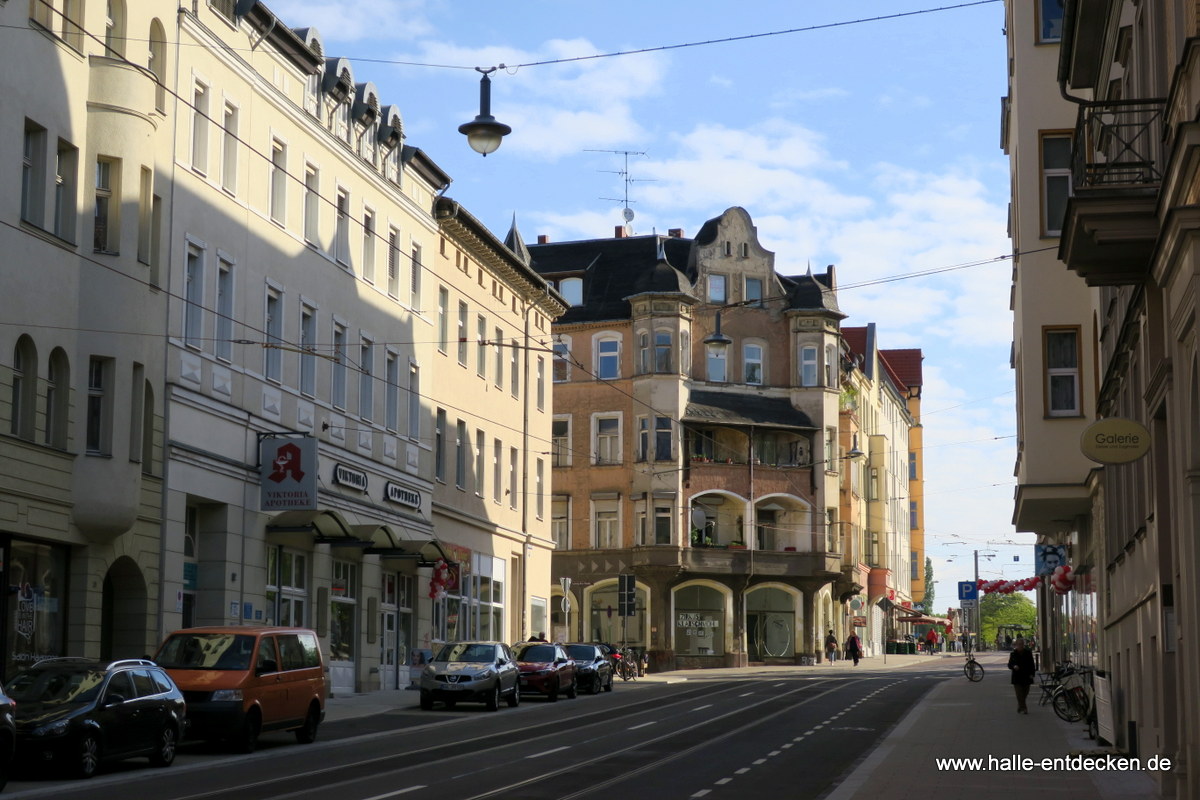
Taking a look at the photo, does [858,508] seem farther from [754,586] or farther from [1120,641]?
[1120,641]

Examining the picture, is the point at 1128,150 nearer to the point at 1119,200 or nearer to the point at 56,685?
the point at 1119,200

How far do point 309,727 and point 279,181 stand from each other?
52.1 ft

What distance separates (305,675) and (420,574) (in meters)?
21.7

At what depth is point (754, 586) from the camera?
76.3 metres

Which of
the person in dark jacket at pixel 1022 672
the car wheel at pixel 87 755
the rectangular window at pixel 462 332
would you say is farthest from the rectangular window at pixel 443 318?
the car wheel at pixel 87 755

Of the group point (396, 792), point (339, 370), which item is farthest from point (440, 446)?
point (396, 792)

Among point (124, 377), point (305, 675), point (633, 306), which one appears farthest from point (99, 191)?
point (633, 306)

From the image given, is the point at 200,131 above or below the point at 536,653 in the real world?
above

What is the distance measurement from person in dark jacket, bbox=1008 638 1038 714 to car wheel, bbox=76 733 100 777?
A: 21.0 metres

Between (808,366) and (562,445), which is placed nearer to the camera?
(562,445)

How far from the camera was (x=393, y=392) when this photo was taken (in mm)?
47219

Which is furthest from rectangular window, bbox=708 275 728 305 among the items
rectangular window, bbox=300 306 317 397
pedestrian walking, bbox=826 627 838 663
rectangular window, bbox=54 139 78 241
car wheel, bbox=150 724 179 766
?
car wheel, bbox=150 724 179 766

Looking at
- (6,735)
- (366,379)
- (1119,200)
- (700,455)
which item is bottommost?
(6,735)

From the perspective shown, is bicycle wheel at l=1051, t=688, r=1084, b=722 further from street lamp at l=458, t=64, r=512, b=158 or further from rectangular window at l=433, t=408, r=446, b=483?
rectangular window at l=433, t=408, r=446, b=483
